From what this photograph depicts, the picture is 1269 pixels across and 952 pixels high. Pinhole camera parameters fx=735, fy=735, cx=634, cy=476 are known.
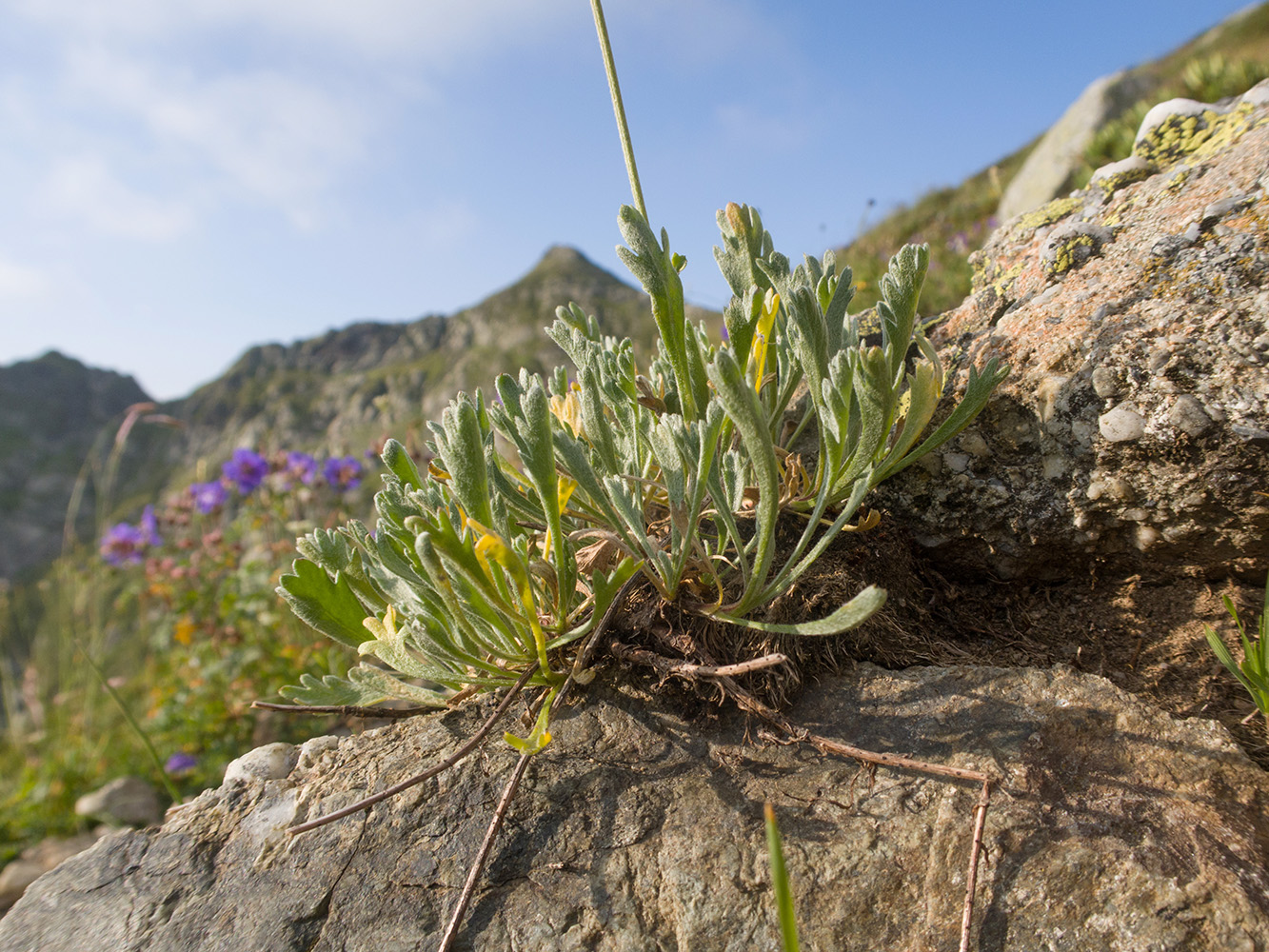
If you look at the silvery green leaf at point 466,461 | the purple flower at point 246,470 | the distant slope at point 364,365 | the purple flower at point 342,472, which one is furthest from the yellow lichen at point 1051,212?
the distant slope at point 364,365

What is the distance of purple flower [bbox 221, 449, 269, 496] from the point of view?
486 centimetres

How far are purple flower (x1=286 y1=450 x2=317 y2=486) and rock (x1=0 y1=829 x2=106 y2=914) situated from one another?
7.58 ft

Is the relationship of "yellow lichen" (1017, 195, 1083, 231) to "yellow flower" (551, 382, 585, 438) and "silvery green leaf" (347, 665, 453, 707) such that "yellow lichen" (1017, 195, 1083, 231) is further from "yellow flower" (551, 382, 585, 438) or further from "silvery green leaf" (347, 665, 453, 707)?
"silvery green leaf" (347, 665, 453, 707)

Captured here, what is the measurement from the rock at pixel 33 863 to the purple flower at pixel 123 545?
5.85ft

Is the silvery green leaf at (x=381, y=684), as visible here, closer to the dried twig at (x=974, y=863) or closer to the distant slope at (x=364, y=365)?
the dried twig at (x=974, y=863)

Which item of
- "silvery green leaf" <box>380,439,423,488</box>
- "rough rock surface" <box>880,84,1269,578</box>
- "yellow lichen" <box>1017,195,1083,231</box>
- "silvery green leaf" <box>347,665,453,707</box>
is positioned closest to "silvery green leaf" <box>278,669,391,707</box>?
"silvery green leaf" <box>347,665,453,707</box>

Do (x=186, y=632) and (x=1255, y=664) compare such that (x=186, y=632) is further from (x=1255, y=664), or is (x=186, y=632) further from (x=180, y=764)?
(x=1255, y=664)

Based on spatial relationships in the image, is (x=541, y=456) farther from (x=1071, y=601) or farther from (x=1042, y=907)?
(x=1071, y=601)

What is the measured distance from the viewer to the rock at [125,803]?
452 centimetres

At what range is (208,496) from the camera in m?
5.14

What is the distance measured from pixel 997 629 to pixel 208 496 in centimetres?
510

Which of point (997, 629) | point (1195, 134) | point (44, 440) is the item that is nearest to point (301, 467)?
point (997, 629)

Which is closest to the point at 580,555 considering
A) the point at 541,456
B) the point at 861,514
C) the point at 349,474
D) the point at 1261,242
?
the point at 541,456

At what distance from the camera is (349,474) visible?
4867 mm
